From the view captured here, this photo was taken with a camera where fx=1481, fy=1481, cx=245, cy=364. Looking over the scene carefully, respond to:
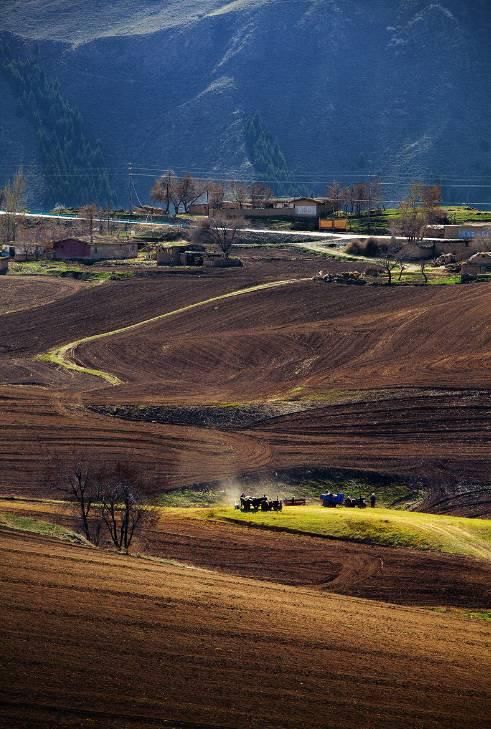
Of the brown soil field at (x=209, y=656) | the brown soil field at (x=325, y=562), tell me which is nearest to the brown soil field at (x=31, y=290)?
the brown soil field at (x=325, y=562)

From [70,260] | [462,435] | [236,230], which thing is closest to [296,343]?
[462,435]

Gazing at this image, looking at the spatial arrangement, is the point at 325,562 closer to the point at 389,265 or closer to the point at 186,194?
the point at 389,265

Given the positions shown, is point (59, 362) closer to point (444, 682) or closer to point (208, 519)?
point (208, 519)

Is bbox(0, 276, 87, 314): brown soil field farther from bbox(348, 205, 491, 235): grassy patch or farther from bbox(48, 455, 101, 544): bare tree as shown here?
bbox(48, 455, 101, 544): bare tree

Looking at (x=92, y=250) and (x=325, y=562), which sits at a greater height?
(x=92, y=250)

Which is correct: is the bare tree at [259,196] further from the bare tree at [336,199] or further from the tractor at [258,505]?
the tractor at [258,505]

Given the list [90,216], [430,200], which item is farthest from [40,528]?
[430,200]

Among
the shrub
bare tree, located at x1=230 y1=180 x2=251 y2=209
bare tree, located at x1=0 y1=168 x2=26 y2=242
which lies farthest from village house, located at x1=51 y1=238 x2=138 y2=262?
bare tree, located at x1=230 y1=180 x2=251 y2=209
